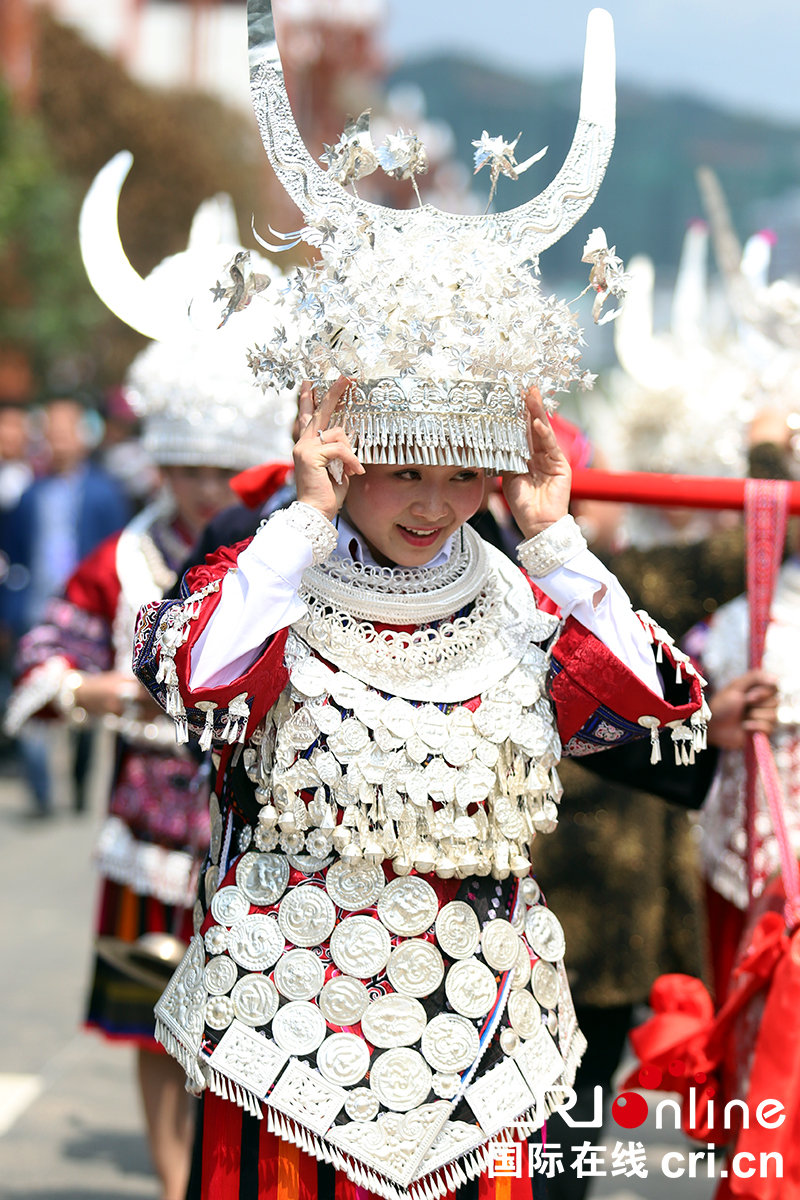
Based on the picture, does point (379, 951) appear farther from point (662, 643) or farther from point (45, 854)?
point (45, 854)

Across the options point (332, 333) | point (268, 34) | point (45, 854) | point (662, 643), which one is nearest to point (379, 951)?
point (662, 643)

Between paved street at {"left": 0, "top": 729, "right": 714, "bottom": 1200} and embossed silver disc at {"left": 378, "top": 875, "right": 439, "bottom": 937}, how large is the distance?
1193 mm

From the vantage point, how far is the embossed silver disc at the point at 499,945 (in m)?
2.08

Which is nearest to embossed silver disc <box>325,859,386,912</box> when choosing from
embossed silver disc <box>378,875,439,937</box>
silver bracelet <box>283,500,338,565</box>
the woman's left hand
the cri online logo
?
embossed silver disc <box>378,875,439,937</box>

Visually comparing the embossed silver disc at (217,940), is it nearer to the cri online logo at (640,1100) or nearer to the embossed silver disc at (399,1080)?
the embossed silver disc at (399,1080)

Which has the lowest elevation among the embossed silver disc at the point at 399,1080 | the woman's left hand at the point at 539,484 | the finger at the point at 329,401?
the embossed silver disc at the point at 399,1080

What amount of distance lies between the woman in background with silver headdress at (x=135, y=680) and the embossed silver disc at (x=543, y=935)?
1.42 meters

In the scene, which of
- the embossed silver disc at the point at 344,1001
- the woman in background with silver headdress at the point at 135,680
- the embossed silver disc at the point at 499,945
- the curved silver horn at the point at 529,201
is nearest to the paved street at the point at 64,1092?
the woman in background with silver headdress at the point at 135,680

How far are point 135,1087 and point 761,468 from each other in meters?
2.78

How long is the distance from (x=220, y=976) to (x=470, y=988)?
1.20 feet

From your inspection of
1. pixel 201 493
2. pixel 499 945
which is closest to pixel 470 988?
pixel 499 945

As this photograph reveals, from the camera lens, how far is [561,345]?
6.82 ft

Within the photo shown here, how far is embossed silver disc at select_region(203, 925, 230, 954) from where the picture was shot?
206 cm

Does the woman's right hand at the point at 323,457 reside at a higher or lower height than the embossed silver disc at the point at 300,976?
higher
